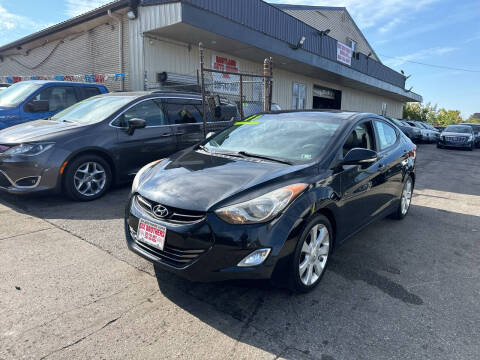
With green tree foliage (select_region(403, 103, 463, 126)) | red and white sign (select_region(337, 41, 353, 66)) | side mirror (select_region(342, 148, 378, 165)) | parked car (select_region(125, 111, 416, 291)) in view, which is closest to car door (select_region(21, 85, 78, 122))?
parked car (select_region(125, 111, 416, 291))

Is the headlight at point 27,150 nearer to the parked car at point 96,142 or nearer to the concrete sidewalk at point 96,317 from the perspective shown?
the parked car at point 96,142

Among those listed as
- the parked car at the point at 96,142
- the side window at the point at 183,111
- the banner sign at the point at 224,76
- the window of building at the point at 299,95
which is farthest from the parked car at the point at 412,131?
the parked car at the point at 96,142

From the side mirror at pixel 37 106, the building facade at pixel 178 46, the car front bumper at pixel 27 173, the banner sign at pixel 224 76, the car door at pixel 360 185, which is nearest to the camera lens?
the car door at pixel 360 185

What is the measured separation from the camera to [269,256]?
2.24 m

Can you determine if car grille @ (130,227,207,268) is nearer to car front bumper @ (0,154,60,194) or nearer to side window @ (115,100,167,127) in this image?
car front bumper @ (0,154,60,194)

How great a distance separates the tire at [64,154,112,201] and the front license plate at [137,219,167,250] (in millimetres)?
2634

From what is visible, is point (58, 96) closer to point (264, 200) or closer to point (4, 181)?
point (4, 181)

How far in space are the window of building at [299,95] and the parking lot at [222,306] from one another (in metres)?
14.1

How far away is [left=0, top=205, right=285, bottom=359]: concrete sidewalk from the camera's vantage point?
1.98 meters

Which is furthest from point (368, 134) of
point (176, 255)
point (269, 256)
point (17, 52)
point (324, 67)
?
point (17, 52)

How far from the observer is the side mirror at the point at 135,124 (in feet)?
16.4

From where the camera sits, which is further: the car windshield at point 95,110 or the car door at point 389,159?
the car windshield at point 95,110

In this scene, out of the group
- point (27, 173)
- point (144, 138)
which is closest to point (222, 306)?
point (27, 173)

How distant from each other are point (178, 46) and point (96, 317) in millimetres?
10196
